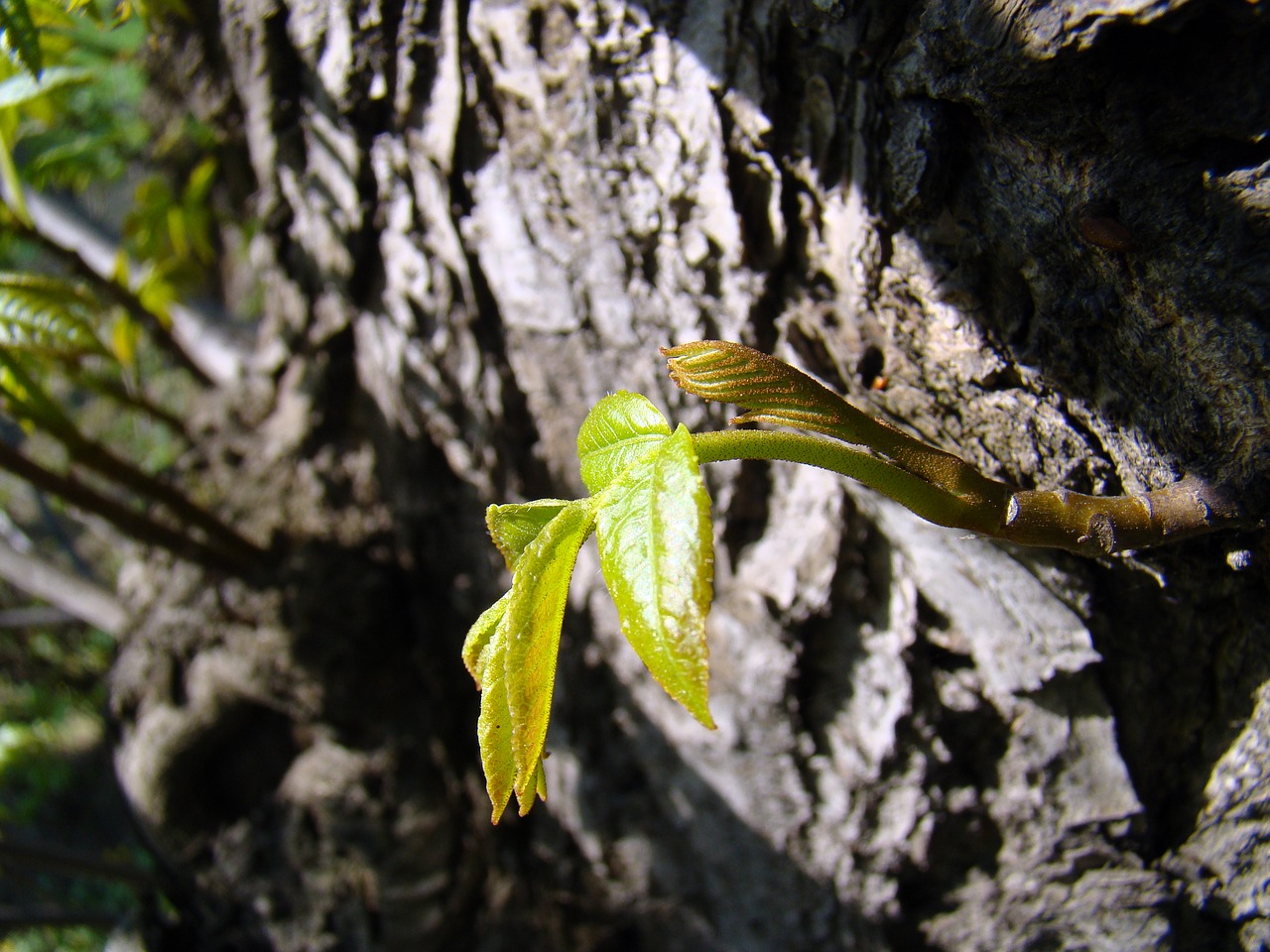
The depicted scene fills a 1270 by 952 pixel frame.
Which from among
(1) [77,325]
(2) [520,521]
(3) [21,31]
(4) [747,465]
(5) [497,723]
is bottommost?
(5) [497,723]

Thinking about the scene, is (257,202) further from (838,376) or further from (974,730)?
(974,730)

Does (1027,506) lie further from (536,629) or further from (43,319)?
(43,319)

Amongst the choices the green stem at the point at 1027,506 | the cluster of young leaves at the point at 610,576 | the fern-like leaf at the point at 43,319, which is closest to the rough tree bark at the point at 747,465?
the green stem at the point at 1027,506

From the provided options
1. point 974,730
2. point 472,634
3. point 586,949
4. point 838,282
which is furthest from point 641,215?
point 586,949

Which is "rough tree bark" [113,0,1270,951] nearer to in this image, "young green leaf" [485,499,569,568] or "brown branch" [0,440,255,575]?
"brown branch" [0,440,255,575]

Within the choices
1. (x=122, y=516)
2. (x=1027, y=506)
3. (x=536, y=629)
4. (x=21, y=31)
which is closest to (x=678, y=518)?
(x=536, y=629)

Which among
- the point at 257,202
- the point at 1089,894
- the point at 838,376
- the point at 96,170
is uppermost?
the point at 96,170

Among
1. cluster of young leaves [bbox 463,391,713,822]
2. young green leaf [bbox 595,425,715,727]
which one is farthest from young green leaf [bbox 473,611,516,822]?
young green leaf [bbox 595,425,715,727]
